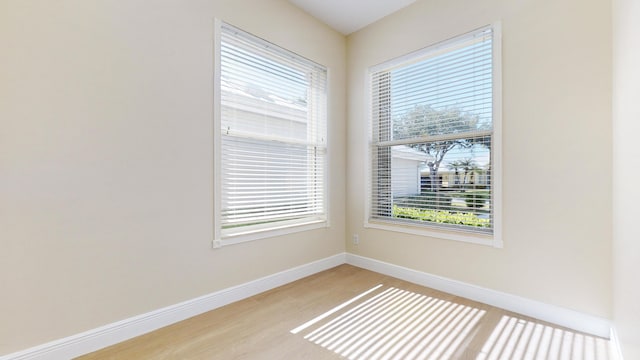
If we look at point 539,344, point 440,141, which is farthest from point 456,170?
point 539,344

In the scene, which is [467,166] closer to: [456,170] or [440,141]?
[456,170]

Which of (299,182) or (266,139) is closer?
(266,139)

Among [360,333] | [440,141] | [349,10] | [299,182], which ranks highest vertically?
[349,10]

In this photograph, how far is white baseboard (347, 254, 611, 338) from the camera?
1.92m

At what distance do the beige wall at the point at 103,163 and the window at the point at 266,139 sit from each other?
0.15m

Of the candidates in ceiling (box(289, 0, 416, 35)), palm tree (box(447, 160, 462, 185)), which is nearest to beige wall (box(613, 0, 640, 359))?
palm tree (box(447, 160, 462, 185))

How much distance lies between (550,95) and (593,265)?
4.07 ft

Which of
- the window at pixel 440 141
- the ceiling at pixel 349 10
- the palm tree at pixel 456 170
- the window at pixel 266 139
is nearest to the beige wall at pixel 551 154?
the window at pixel 440 141

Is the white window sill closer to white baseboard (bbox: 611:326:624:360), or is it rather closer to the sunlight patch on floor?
the sunlight patch on floor

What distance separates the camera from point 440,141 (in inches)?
106

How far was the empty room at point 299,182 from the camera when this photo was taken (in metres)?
1.59

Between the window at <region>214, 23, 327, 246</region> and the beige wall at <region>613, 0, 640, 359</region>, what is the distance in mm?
2365

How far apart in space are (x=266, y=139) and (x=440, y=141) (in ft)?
5.55

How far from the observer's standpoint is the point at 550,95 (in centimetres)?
207
